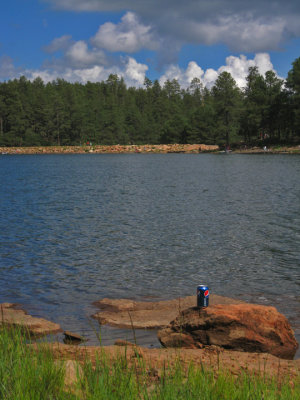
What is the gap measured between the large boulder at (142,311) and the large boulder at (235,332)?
4.59ft

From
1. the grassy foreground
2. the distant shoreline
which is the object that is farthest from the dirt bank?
the distant shoreline

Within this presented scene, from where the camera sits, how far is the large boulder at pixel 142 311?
395 inches

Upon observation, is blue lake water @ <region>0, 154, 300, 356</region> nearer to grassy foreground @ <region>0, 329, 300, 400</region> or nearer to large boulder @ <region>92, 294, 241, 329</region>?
large boulder @ <region>92, 294, 241, 329</region>

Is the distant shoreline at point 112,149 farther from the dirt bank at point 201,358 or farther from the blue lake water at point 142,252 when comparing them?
the dirt bank at point 201,358

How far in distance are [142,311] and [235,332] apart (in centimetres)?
320

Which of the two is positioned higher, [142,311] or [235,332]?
[235,332]

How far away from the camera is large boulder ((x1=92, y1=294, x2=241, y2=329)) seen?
1004 cm

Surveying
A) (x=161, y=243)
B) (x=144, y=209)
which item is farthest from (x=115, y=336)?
(x=144, y=209)

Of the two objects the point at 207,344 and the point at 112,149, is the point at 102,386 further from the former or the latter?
the point at 112,149

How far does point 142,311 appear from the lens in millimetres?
10953

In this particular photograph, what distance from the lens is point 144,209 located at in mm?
29047

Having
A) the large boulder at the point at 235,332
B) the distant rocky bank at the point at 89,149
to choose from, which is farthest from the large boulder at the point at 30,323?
the distant rocky bank at the point at 89,149

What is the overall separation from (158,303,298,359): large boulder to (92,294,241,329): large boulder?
1400 millimetres

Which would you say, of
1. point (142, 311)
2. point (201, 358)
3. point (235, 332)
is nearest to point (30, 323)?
point (142, 311)
